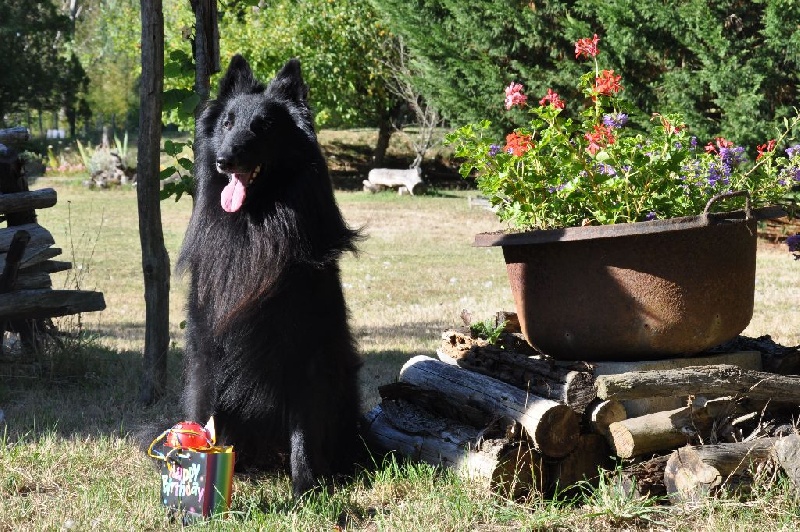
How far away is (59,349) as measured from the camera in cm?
613

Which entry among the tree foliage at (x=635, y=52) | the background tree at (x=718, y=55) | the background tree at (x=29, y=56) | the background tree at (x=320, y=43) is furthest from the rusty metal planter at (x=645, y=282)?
the background tree at (x=29, y=56)

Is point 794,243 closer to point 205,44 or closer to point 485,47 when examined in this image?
Result: point 205,44

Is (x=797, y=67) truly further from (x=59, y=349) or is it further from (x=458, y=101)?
(x=59, y=349)

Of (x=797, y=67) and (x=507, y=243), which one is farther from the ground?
(x=797, y=67)

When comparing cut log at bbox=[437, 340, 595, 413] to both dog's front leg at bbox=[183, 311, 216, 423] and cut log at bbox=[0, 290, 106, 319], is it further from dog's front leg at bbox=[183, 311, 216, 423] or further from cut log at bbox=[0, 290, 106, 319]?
cut log at bbox=[0, 290, 106, 319]

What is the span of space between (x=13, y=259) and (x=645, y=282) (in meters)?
4.35

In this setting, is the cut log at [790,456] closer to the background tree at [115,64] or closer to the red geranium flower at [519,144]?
the red geranium flower at [519,144]

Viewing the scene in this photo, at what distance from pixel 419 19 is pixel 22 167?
11.5 metres

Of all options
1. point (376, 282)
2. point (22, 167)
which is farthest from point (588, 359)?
point (376, 282)

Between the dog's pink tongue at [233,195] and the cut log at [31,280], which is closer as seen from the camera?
the dog's pink tongue at [233,195]

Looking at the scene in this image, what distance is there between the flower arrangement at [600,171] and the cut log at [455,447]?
1.06 m

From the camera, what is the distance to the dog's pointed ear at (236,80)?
3.94 metres

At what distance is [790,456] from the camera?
342cm

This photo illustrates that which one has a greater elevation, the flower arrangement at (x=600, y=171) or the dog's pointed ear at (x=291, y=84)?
the dog's pointed ear at (x=291, y=84)
